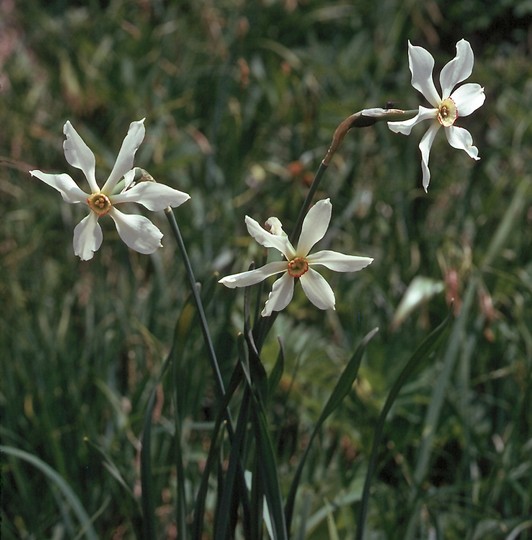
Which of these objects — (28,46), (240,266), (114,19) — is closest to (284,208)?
(240,266)

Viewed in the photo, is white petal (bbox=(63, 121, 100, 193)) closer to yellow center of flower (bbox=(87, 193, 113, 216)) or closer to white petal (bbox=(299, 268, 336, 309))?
yellow center of flower (bbox=(87, 193, 113, 216))

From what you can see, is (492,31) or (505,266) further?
(492,31)

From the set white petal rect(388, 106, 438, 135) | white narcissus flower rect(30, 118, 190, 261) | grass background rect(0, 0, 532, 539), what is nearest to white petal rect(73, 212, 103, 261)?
white narcissus flower rect(30, 118, 190, 261)

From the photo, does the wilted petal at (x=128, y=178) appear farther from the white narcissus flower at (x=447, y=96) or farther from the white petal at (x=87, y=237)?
the white narcissus flower at (x=447, y=96)

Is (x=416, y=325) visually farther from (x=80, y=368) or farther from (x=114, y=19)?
(x=114, y=19)

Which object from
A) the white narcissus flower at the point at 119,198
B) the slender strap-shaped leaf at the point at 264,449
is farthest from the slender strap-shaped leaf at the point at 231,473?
the white narcissus flower at the point at 119,198

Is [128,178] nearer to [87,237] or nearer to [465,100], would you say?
[87,237]
